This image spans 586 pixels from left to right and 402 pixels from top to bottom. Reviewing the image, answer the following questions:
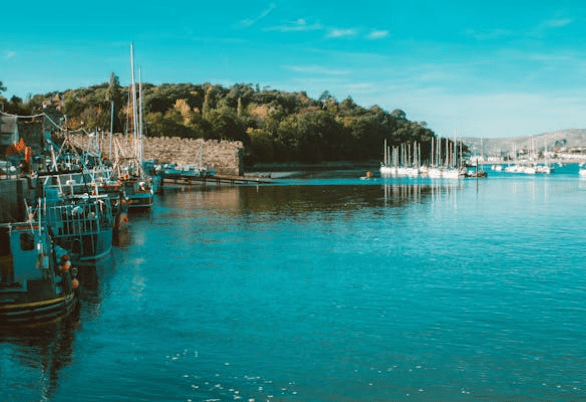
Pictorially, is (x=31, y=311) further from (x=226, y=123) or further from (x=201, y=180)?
(x=226, y=123)

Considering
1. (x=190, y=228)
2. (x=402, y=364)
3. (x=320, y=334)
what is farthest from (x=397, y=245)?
(x=402, y=364)

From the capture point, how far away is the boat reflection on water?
1469cm

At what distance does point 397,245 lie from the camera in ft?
120

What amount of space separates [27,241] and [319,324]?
9.27 m

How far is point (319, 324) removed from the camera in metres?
20.1

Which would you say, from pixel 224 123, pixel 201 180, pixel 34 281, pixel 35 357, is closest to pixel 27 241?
pixel 34 281

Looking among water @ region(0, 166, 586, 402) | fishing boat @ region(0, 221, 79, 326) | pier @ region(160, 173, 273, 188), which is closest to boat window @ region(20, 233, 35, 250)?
fishing boat @ region(0, 221, 79, 326)

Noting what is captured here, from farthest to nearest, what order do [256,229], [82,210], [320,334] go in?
[256,229], [82,210], [320,334]

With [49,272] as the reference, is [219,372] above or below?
below

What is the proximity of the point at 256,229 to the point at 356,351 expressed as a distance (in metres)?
26.8

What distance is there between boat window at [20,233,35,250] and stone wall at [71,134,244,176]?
93.1 metres

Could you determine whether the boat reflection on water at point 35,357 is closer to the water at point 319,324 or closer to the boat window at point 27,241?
the water at point 319,324

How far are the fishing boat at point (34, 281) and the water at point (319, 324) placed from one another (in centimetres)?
76

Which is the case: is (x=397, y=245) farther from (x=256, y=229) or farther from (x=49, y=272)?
(x=49, y=272)
